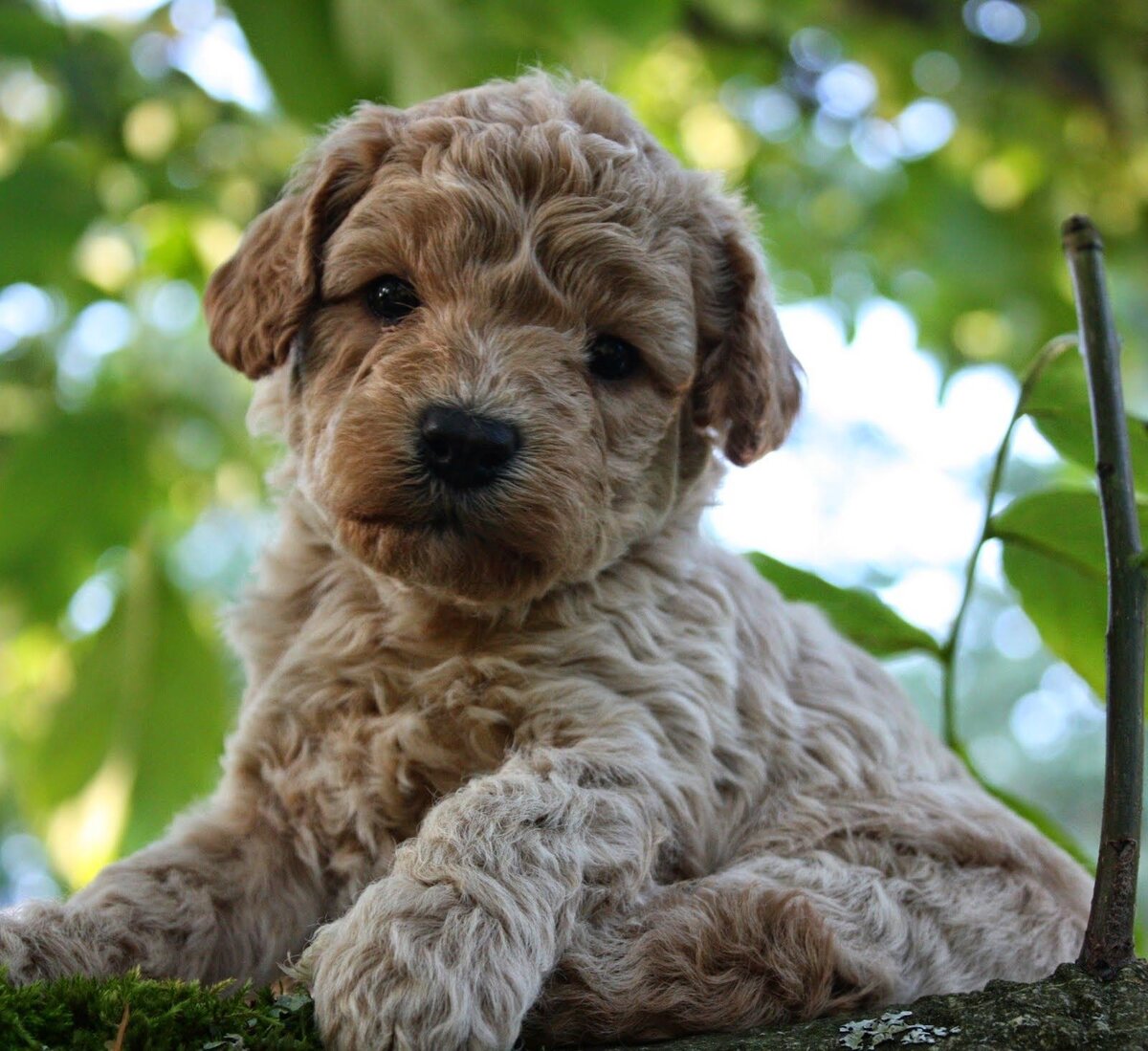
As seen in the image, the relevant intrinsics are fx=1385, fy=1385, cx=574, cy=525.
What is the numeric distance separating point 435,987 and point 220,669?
8.43 feet

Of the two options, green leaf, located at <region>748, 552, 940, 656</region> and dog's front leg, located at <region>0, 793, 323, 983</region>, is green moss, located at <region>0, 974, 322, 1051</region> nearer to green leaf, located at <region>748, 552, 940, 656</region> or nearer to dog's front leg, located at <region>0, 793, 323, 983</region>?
dog's front leg, located at <region>0, 793, 323, 983</region>

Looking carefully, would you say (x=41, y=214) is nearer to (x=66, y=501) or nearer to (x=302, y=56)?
(x=66, y=501)

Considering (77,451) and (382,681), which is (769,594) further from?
(77,451)

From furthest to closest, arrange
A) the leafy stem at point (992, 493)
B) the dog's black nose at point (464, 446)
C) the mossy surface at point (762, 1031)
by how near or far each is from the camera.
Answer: the leafy stem at point (992, 493) < the dog's black nose at point (464, 446) < the mossy surface at point (762, 1031)

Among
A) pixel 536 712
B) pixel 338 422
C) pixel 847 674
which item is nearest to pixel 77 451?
pixel 338 422

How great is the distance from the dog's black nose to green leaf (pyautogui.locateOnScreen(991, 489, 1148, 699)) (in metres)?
1.24

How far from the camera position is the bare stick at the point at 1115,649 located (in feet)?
6.91

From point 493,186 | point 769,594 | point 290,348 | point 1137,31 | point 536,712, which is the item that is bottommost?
point 536,712

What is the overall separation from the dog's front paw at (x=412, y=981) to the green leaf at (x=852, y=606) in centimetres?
158

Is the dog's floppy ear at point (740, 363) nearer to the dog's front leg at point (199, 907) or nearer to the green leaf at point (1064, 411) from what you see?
the green leaf at point (1064, 411)

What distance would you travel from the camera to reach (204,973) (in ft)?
10.0

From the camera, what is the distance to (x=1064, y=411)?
324cm

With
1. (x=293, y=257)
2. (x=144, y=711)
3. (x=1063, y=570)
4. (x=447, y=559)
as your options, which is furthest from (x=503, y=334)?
(x=144, y=711)

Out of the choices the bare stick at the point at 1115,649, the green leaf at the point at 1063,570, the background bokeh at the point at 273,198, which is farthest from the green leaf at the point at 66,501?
the bare stick at the point at 1115,649
